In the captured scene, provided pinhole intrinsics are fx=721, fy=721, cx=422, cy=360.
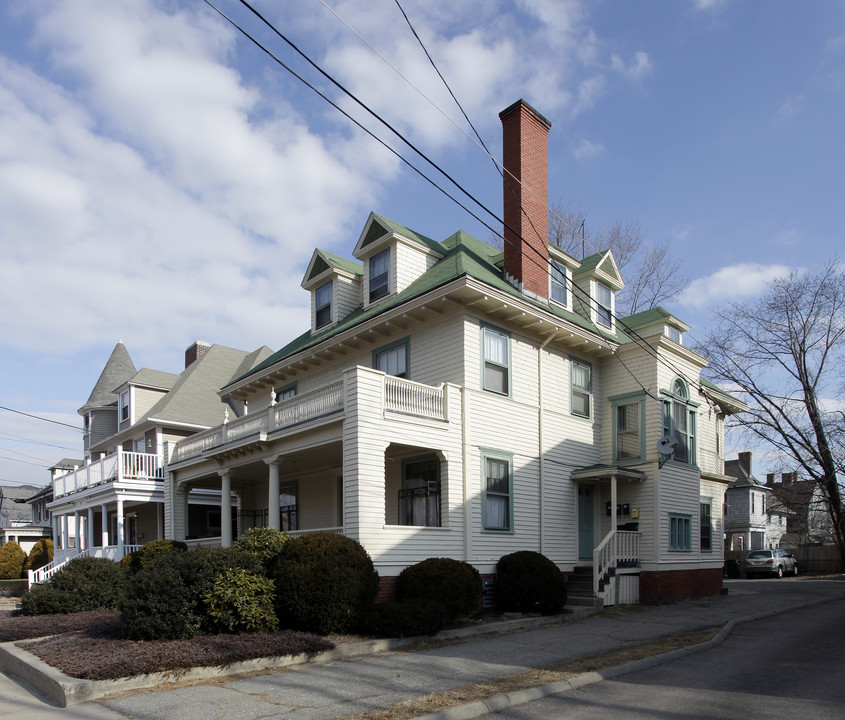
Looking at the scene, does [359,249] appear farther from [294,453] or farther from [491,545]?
[491,545]

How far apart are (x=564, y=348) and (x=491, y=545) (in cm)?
633

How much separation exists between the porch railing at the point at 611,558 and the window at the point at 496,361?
477 cm

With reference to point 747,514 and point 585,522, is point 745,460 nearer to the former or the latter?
point 747,514

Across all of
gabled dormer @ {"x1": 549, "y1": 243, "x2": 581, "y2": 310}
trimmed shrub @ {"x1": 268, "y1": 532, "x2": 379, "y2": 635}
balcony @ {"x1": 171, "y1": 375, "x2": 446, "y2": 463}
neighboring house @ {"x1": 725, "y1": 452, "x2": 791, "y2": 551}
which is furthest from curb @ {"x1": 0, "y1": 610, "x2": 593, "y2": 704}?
neighboring house @ {"x1": 725, "y1": 452, "x2": 791, "y2": 551}

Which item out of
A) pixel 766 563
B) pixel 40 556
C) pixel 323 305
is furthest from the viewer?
pixel 40 556

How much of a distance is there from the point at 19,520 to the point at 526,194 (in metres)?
71.2

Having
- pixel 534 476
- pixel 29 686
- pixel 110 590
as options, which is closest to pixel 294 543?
pixel 29 686

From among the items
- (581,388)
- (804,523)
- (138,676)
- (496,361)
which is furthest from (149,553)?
(804,523)

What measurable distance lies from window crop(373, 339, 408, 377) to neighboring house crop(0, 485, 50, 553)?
49.6 meters

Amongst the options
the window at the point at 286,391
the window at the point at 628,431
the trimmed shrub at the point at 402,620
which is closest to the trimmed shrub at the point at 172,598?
the trimmed shrub at the point at 402,620

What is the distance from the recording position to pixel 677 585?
68.2ft

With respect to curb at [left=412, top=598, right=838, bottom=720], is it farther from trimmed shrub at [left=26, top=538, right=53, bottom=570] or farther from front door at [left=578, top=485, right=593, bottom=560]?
trimmed shrub at [left=26, top=538, right=53, bottom=570]

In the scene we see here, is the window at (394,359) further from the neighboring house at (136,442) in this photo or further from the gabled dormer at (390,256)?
the neighboring house at (136,442)

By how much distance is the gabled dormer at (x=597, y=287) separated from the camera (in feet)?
72.7
